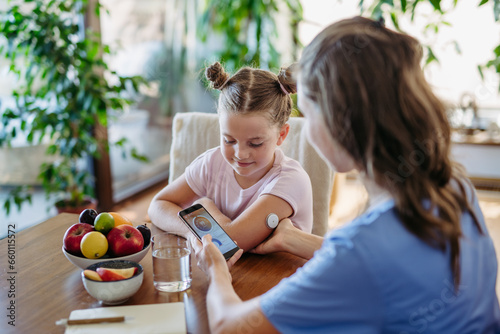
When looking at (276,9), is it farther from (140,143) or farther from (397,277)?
(397,277)

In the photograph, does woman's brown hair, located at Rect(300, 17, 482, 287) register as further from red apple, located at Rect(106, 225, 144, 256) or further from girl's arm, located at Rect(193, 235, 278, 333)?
red apple, located at Rect(106, 225, 144, 256)

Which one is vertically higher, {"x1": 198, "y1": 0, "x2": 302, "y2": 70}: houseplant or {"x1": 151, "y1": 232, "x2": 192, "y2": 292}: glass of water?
{"x1": 198, "y1": 0, "x2": 302, "y2": 70}: houseplant

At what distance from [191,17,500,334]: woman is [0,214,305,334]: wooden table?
0.19m

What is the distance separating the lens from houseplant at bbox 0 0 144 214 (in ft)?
7.15

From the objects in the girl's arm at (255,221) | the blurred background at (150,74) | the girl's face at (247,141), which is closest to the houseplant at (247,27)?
the blurred background at (150,74)

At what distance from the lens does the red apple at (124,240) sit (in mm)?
1093

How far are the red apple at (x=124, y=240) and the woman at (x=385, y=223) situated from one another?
13.4 inches

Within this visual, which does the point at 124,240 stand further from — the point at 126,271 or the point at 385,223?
the point at 385,223

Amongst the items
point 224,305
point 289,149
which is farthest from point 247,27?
point 224,305

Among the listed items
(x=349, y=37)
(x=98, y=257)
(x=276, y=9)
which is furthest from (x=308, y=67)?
(x=276, y=9)

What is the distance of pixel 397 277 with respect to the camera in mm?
702

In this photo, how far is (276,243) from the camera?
1224 millimetres

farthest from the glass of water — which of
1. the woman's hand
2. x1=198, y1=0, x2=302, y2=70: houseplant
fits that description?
x1=198, y1=0, x2=302, y2=70: houseplant

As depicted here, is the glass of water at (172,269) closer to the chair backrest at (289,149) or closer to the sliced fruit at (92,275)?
the sliced fruit at (92,275)
